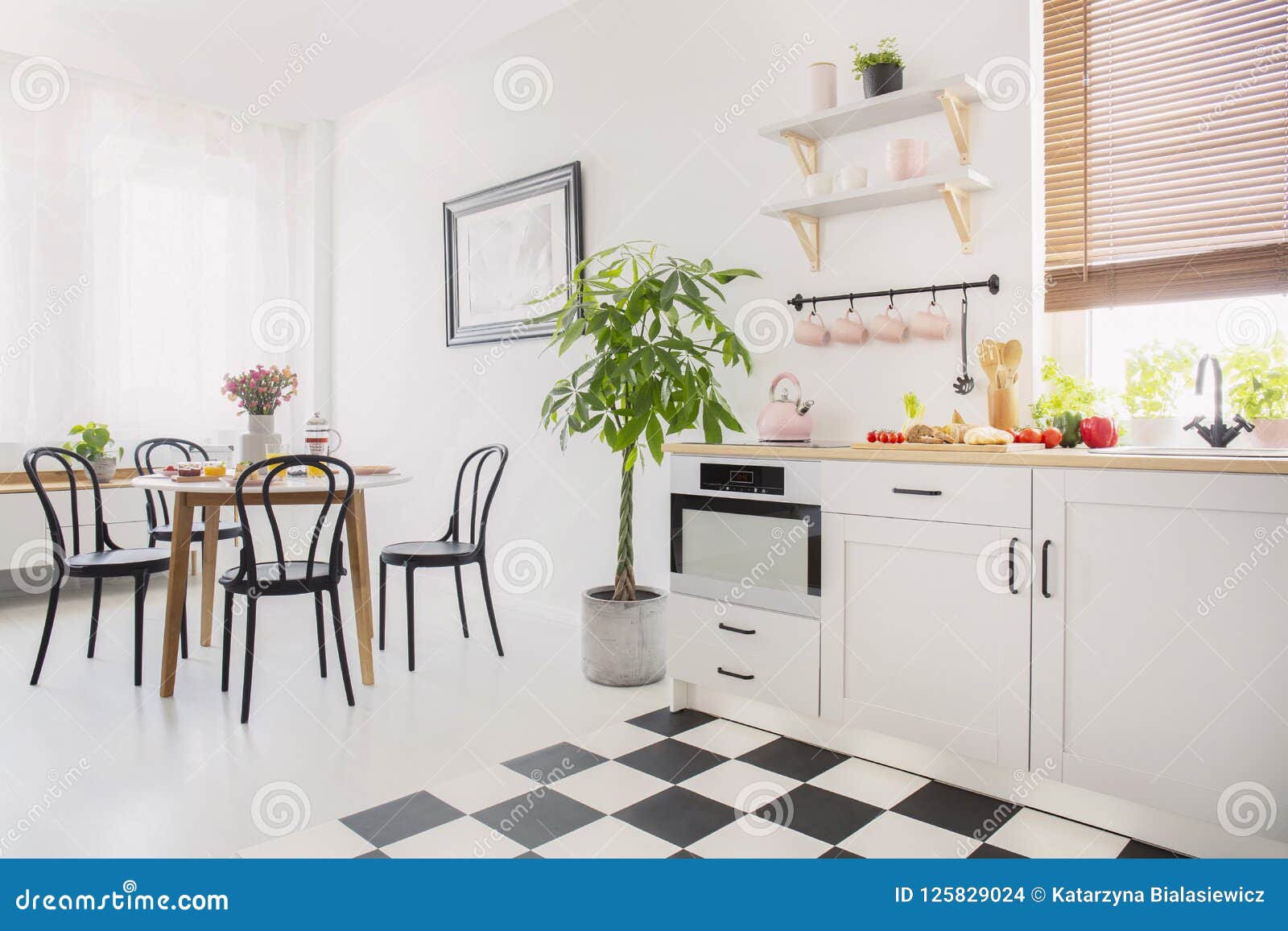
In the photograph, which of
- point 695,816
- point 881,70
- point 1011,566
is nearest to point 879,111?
point 881,70

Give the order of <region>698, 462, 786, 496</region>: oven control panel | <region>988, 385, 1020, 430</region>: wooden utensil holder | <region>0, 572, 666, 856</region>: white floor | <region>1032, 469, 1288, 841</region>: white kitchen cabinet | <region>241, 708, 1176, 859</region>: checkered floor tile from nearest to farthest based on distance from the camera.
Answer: <region>1032, 469, 1288, 841</region>: white kitchen cabinet < <region>241, 708, 1176, 859</region>: checkered floor tile < <region>0, 572, 666, 856</region>: white floor < <region>988, 385, 1020, 430</region>: wooden utensil holder < <region>698, 462, 786, 496</region>: oven control panel

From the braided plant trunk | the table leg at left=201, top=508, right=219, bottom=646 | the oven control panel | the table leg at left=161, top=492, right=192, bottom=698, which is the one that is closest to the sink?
the oven control panel

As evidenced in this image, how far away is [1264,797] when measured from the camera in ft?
5.75

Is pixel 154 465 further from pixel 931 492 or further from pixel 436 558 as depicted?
pixel 931 492

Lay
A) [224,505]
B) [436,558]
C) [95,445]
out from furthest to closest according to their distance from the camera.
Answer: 1. [95,445]
2. [436,558]
3. [224,505]

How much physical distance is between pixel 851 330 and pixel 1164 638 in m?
1.35

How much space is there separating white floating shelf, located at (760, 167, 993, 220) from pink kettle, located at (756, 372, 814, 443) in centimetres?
54

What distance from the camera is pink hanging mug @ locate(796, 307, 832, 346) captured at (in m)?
2.96

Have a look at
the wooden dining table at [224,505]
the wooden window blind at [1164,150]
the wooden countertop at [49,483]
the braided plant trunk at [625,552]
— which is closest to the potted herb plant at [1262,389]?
the wooden window blind at [1164,150]

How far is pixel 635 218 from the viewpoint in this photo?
3.65 metres

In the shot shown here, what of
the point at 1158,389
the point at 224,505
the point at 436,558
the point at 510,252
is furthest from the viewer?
the point at 510,252

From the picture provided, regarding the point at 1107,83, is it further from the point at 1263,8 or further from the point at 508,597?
the point at 508,597

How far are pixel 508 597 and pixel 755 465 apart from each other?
2.07 meters

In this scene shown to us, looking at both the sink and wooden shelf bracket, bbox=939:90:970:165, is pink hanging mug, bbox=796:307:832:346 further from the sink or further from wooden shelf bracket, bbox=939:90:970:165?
the sink
